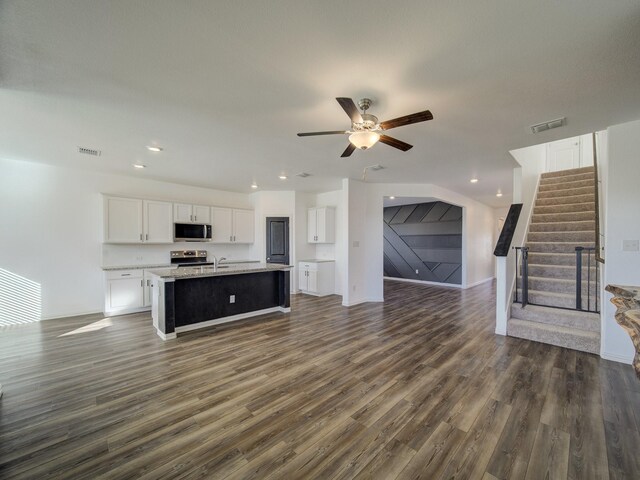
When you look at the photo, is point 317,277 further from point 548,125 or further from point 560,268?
point 548,125

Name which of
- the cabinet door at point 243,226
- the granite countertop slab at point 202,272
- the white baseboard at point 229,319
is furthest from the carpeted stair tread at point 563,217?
the cabinet door at point 243,226

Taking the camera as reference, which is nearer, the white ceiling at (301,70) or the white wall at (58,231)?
the white ceiling at (301,70)

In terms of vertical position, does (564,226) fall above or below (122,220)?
below

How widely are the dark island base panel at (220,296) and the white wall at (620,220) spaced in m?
4.44

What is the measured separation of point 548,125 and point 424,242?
19.4ft

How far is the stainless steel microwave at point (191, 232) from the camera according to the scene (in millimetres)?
5733

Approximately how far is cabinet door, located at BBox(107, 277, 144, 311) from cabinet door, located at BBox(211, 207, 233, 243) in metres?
1.79

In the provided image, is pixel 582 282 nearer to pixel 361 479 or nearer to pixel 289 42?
pixel 361 479

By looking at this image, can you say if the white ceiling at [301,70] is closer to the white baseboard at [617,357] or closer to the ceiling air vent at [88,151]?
the ceiling air vent at [88,151]

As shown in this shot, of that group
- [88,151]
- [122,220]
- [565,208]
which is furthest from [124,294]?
[565,208]

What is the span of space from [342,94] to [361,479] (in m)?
2.79

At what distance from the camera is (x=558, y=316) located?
3641 millimetres

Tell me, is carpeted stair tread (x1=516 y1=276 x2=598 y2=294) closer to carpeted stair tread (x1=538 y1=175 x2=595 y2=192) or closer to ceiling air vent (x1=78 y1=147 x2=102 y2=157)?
carpeted stair tread (x1=538 y1=175 x2=595 y2=192)

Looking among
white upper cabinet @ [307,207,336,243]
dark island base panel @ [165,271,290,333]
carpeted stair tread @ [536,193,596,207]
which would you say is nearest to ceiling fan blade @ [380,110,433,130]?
dark island base panel @ [165,271,290,333]
